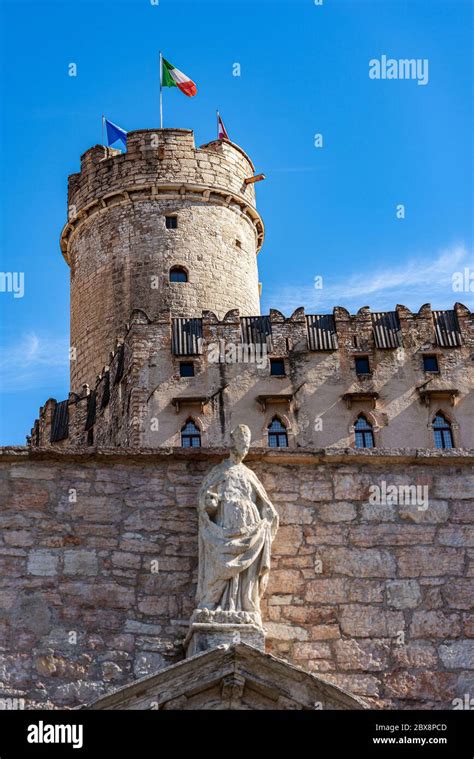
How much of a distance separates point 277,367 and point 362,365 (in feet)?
7.17

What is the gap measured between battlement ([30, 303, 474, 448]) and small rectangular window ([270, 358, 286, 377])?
0.08ft

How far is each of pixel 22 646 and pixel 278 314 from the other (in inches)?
974

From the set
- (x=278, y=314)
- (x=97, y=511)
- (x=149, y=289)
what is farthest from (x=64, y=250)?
(x=97, y=511)

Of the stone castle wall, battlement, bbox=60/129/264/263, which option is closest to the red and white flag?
battlement, bbox=60/129/264/263

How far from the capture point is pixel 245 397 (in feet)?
107

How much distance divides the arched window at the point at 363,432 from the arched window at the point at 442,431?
1.58m

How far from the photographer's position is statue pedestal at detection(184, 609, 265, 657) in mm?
9609

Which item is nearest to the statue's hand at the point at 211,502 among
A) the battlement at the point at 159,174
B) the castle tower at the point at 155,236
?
the castle tower at the point at 155,236

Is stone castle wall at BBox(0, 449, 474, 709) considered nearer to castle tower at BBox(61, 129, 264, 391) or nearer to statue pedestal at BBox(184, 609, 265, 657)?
statue pedestal at BBox(184, 609, 265, 657)

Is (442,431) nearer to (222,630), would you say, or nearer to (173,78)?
(173,78)

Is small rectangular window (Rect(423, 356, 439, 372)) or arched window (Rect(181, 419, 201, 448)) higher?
small rectangular window (Rect(423, 356, 439, 372))

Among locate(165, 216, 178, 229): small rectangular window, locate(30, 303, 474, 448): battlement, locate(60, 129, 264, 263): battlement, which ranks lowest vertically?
locate(30, 303, 474, 448): battlement
